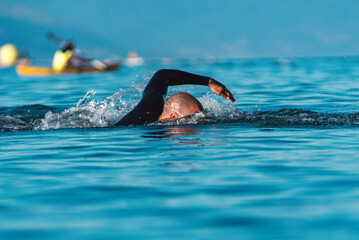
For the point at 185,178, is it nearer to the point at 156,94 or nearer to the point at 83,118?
the point at 156,94

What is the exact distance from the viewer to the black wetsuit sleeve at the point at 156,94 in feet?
31.2

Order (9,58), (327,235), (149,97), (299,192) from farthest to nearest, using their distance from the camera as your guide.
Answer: (9,58), (149,97), (299,192), (327,235)

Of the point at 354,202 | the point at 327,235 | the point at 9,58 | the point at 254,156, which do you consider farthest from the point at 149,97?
the point at 9,58

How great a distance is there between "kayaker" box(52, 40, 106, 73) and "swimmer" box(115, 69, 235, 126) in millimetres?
26925

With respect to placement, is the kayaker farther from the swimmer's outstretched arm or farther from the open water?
the swimmer's outstretched arm

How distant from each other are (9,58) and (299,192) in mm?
116762

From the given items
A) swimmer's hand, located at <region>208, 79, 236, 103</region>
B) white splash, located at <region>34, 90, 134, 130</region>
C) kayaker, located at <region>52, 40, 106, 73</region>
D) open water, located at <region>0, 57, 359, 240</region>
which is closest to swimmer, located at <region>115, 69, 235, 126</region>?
swimmer's hand, located at <region>208, 79, 236, 103</region>

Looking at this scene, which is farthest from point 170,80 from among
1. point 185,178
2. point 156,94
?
point 185,178

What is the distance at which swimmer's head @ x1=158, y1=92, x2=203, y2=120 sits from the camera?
9.62m

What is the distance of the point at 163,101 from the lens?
378 inches

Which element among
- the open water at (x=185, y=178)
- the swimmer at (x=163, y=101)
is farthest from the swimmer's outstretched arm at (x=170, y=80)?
the open water at (x=185, y=178)

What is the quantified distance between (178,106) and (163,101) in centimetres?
26

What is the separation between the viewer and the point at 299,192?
5184mm

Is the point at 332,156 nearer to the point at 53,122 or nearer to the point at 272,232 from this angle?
the point at 272,232
